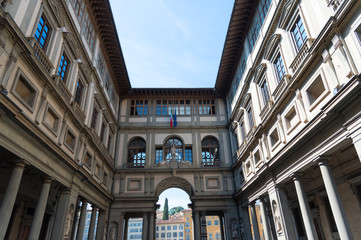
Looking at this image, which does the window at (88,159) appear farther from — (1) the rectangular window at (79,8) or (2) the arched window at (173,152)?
(1) the rectangular window at (79,8)

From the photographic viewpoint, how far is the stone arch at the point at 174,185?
80.9 ft

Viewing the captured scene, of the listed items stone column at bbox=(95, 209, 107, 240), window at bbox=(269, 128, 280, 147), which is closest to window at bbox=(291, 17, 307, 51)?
window at bbox=(269, 128, 280, 147)

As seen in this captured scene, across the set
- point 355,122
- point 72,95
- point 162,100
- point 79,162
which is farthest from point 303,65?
point 162,100

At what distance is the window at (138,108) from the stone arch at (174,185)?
7959 millimetres

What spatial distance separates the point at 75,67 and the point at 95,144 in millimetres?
5885

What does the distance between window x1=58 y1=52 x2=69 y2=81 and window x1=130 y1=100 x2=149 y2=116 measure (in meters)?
13.6

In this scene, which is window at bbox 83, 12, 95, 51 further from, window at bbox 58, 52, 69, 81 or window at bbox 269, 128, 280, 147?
window at bbox 269, 128, 280, 147

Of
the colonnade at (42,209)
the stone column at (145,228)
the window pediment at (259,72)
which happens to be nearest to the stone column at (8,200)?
the colonnade at (42,209)

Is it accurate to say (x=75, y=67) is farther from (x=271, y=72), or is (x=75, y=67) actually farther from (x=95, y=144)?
(x=271, y=72)

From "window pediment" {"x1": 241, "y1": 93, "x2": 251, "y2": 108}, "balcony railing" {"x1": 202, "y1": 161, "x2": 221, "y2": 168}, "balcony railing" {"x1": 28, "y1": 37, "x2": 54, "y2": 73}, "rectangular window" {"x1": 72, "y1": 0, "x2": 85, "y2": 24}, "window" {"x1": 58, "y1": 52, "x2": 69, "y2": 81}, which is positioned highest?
"rectangular window" {"x1": 72, "y1": 0, "x2": 85, "y2": 24}

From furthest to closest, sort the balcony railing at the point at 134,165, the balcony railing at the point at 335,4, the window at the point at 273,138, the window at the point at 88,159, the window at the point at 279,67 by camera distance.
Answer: the balcony railing at the point at 134,165 → the window at the point at 88,159 → the window at the point at 273,138 → the window at the point at 279,67 → the balcony railing at the point at 335,4

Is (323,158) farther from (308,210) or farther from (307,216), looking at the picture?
(307,216)

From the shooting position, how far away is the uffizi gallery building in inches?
375

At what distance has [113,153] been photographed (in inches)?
982
